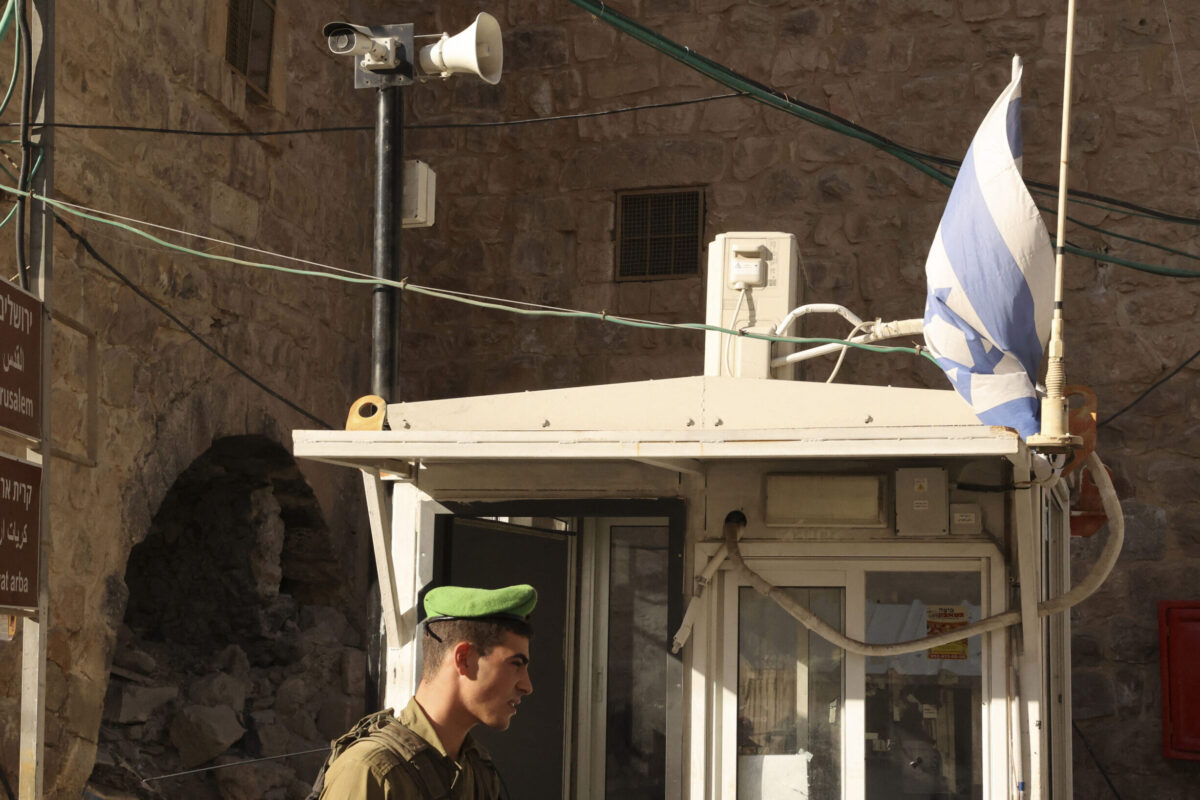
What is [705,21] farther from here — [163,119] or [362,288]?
[163,119]

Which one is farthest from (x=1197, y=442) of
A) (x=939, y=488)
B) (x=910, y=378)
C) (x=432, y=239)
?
(x=432, y=239)

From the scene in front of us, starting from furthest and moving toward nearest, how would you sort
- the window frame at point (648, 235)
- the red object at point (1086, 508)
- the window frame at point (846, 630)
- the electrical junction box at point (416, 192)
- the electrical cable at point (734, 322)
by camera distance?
the window frame at point (648, 235) < the electrical junction box at point (416, 192) < the red object at point (1086, 508) < the electrical cable at point (734, 322) < the window frame at point (846, 630)

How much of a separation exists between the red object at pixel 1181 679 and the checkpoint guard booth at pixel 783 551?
284 centimetres

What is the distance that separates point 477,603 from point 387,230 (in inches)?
128

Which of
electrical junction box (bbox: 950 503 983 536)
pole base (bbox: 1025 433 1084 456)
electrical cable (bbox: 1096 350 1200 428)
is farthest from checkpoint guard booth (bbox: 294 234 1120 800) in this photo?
electrical cable (bbox: 1096 350 1200 428)

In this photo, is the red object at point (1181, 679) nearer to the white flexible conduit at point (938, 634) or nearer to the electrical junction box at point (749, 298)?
the white flexible conduit at point (938, 634)

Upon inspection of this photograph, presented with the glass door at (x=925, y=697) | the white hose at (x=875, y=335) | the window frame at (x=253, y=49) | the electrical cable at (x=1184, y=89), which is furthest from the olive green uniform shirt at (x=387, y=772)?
the electrical cable at (x=1184, y=89)

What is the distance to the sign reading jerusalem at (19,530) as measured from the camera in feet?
15.0

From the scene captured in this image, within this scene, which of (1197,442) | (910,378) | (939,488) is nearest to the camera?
(939,488)

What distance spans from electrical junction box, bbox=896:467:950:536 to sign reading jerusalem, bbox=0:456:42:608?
3.08 meters

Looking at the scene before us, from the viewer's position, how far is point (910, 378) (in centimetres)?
991

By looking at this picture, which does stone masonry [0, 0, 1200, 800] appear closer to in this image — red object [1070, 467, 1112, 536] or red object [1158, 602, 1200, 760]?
red object [1158, 602, 1200, 760]

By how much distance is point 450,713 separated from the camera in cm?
351

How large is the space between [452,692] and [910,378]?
6889 millimetres
